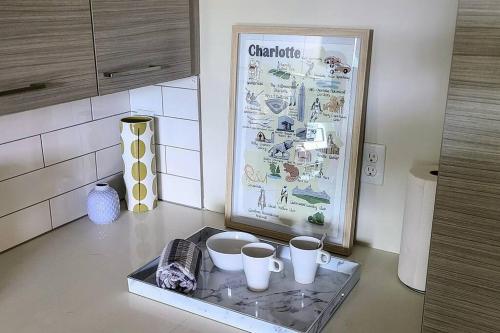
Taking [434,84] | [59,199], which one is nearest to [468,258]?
[434,84]

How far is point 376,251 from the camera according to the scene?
56.2 inches

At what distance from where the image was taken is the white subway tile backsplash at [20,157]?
4.51 feet

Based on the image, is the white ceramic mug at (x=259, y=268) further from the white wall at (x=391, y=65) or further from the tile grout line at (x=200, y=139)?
the tile grout line at (x=200, y=139)

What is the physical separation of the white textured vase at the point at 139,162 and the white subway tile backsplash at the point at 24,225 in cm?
25

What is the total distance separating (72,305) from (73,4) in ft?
2.12

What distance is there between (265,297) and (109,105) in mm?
807

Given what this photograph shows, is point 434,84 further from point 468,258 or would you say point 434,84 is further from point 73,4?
point 73,4

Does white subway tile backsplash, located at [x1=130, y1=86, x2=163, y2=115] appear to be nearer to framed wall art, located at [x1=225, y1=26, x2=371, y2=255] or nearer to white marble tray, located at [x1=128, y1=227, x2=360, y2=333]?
framed wall art, located at [x1=225, y1=26, x2=371, y2=255]

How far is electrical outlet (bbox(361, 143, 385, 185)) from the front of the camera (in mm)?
1364

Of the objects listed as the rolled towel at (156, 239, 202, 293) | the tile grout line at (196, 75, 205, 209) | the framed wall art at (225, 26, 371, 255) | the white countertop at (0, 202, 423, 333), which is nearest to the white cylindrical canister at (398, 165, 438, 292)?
the white countertop at (0, 202, 423, 333)

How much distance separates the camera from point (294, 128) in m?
1.42

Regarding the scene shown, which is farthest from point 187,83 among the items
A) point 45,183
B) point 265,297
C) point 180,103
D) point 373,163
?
point 265,297

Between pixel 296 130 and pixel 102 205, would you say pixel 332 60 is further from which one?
pixel 102 205

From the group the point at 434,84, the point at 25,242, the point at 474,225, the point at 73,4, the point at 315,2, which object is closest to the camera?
the point at 474,225
